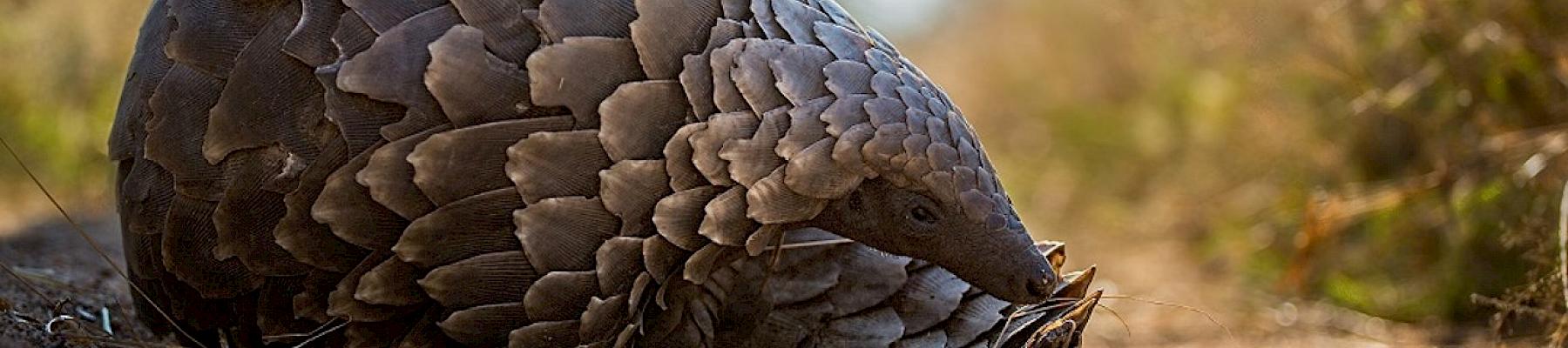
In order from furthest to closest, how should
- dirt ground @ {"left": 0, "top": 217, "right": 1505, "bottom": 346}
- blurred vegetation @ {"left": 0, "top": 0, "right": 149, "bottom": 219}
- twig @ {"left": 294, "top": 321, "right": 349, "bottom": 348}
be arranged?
blurred vegetation @ {"left": 0, "top": 0, "right": 149, "bottom": 219}
dirt ground @ {"left": 0, "top": 217, "right": 1505, "bottom": 346}
twig @ {"left": 294, "top": 321, "right": 349, "bottom": 348}

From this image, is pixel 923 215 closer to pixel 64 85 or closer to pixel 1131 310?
pixel 1131 310

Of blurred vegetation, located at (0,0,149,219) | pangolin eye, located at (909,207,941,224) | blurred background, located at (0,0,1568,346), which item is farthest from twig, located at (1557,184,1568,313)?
blurred vegetation, located at (0,0,149,219)

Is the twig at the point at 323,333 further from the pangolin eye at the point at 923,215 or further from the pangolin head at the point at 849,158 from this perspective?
the pangolin eye at the point at 923,215

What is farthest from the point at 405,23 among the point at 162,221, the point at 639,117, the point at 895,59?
the point at 895,59

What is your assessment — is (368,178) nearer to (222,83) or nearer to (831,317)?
(222,83)

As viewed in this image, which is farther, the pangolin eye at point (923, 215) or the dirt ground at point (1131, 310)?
the dirt ground at point (1131, 310)

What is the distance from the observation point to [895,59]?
2660 millimetres

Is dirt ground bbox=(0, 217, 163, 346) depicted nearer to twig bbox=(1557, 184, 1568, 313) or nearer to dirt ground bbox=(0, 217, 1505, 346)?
dirt ground bbox=(0, 217, 1505, 346)

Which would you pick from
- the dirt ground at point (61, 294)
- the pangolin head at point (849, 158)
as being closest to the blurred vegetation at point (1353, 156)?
the pangolin head at point (849, 158)

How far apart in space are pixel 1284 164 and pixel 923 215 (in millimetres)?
4277

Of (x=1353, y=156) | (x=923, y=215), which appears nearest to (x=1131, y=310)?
(x=1353, y=156)

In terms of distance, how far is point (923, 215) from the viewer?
2.58 metres

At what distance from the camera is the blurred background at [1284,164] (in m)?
4.55

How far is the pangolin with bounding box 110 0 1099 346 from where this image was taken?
7.95 ft
